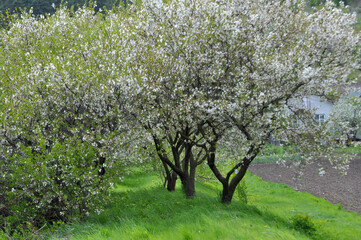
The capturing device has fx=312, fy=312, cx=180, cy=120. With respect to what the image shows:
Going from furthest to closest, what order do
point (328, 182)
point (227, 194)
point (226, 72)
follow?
point (328, 182), point (227, 194), point (226, 72)

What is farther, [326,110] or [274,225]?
[326,110]

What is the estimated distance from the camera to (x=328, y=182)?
93.1ft

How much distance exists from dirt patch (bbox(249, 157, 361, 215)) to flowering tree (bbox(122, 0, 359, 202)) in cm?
690

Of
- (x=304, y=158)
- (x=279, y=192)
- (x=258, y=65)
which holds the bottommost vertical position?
(x=279, y=192)

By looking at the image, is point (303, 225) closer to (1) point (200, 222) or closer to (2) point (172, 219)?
(1) point (200, 222)

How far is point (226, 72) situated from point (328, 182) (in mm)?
21193

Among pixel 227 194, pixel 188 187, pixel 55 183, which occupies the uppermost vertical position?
pixel 55 183

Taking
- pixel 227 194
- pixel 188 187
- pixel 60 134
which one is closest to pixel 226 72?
pixel 227 194

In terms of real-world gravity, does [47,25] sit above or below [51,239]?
above

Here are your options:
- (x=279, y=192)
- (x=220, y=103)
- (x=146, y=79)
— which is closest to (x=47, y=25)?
(x=146, y=79)

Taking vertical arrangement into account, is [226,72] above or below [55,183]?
above

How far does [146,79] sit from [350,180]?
25388 millimetres

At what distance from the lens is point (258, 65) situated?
11.5 meters

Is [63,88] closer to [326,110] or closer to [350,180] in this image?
[350,180]
